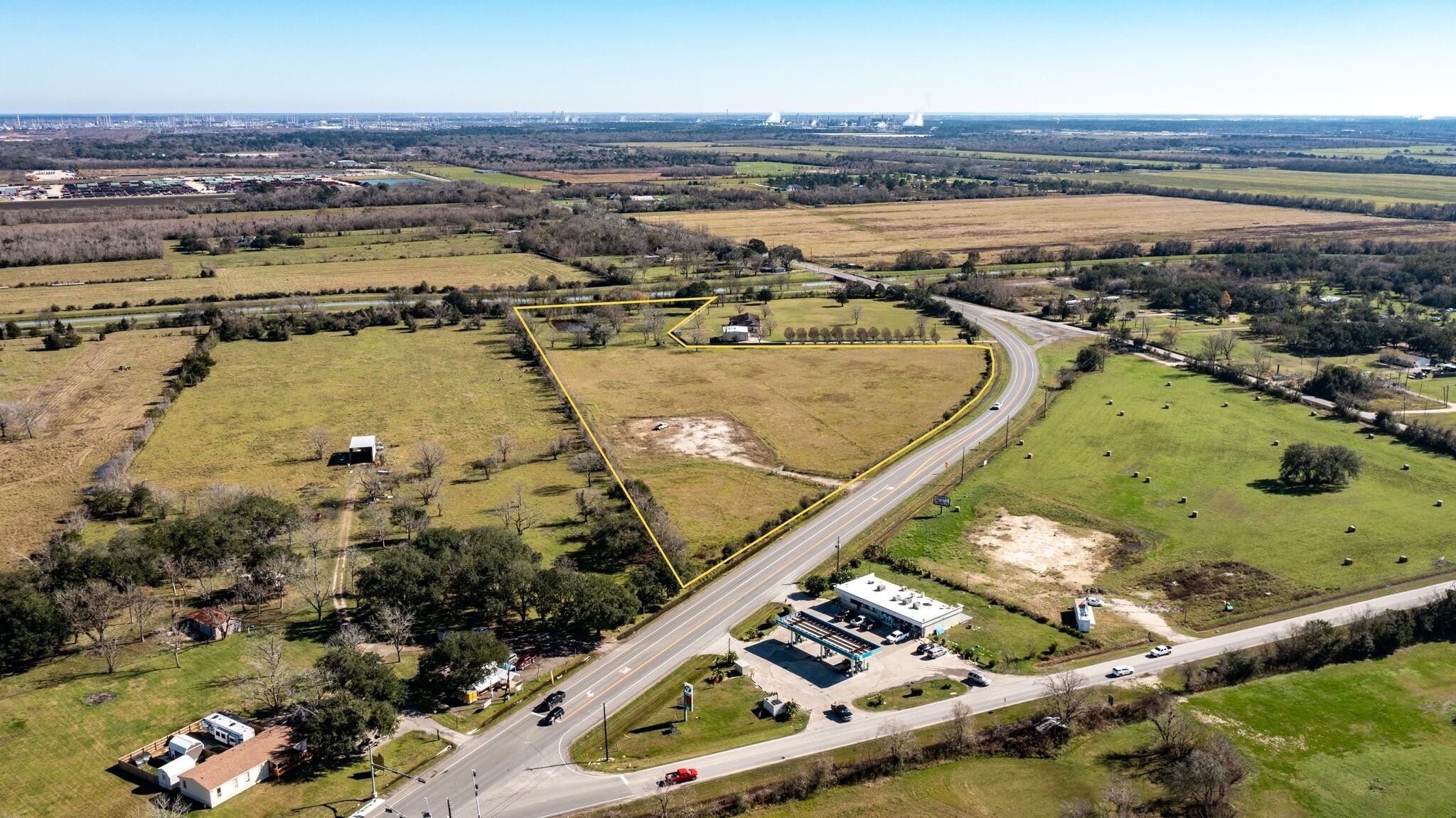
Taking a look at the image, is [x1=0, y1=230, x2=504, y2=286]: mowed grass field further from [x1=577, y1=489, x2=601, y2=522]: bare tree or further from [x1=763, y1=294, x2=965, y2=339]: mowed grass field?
[x1=577, y1=489, x2=601, y2=522]: bare tree

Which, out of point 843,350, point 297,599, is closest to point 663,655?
point 297,599

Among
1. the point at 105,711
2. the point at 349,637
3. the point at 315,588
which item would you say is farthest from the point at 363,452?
the point at 105,711

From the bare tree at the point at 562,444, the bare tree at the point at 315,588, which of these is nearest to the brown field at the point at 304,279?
the bare tree at the point at 562,444

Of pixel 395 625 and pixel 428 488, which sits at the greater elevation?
pixel 428 488

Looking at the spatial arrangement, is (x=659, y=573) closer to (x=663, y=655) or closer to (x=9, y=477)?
(x=663, y=655)

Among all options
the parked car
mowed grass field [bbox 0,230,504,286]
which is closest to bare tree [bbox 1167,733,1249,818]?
the parked car

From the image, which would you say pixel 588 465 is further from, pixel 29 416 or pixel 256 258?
pixel 256 258
